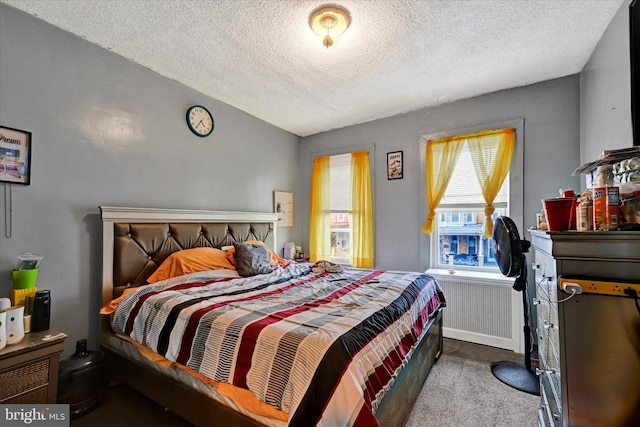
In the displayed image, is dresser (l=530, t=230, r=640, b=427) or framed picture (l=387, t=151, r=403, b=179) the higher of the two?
framed picture (l=387, t=151, r=403, b=179)

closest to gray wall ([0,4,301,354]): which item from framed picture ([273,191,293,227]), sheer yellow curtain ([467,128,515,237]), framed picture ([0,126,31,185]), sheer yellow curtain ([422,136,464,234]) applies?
framed picture ([0,126,31,185])

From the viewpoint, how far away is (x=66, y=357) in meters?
2.05

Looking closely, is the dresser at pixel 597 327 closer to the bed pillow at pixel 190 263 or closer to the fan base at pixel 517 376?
the fan base at pixel 517 376

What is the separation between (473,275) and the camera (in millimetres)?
3061

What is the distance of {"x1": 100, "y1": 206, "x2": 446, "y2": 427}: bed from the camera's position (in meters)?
1.18

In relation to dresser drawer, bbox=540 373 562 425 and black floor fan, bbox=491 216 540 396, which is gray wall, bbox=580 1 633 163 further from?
dresser drawer, bbox=540 373 562 425

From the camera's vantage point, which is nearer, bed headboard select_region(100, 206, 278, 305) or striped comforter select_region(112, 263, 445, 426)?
striped comforter select_region(112, 263, 445, 426)

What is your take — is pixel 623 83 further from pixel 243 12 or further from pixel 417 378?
pixel 243 12

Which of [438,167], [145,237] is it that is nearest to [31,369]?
[145,237]

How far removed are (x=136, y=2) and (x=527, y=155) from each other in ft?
12.0

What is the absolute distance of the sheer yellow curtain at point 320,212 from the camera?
4.26 metres

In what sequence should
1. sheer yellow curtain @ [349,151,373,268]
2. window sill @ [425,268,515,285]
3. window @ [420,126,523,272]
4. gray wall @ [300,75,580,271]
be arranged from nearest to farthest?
Result: gray wall @ [300,75,580,271] → window sill @ [425,268,515,285] → window @ [420,126,523,272] → sheer yellow curtain @ [349,151,373,268]

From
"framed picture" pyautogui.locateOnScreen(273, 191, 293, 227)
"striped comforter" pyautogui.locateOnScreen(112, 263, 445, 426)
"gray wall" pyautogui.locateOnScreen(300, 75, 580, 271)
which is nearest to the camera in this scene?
"striped comforter" pyautogui.locateOnScreen(112, 263, 445, 426)

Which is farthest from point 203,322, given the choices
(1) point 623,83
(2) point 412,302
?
(1) point 623,83
